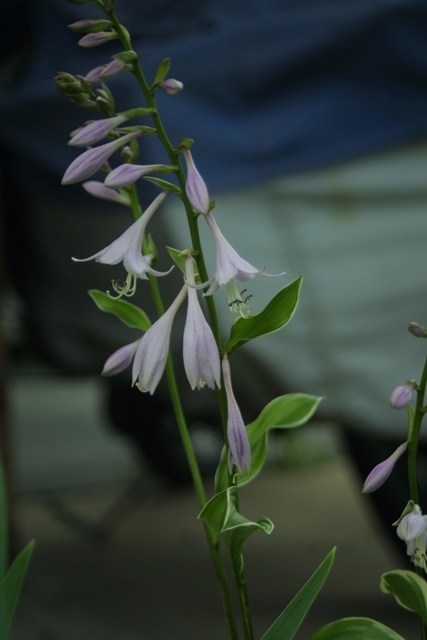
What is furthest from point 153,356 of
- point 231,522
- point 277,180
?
point 277,180

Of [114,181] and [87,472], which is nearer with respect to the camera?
[114,181]

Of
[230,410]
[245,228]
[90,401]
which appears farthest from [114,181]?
[90,401]

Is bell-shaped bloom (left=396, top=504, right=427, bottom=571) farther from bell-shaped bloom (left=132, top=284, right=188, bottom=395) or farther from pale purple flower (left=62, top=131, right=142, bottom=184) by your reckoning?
pale purple flower (left=62, top=131, right=142, bottom=184)

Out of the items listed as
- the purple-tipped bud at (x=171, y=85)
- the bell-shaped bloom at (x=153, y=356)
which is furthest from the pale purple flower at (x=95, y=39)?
the bell-shaped bloom at (x=153, y=356)

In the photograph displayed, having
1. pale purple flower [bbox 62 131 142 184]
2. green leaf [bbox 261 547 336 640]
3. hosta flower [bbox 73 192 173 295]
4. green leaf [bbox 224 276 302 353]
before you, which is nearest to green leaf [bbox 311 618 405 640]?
green leaf [bbox 261 547 336 640]

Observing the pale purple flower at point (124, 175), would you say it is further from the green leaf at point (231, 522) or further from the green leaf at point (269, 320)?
the green leaf at point (231, 522)

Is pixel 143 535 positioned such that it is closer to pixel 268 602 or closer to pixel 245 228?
pixel 268 602

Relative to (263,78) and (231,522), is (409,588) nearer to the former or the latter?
(231,522)
